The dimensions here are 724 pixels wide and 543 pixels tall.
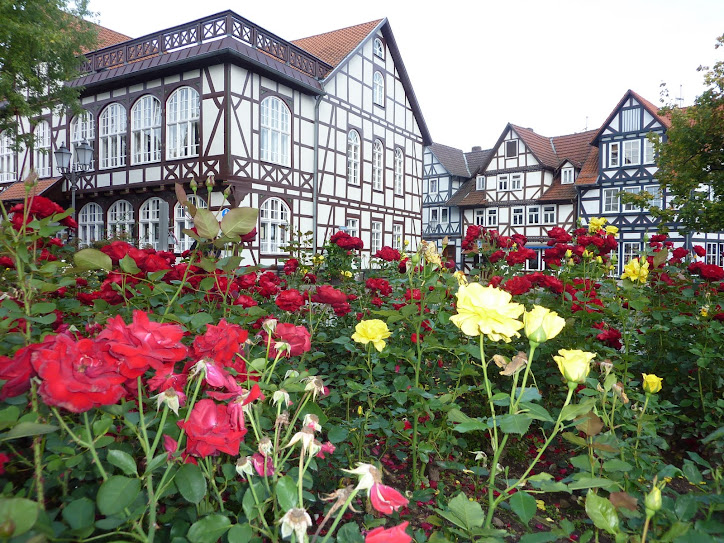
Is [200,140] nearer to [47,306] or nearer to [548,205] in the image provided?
[47,306]

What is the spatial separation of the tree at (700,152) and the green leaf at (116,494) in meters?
12.5

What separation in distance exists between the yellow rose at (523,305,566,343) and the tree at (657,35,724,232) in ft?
38.7

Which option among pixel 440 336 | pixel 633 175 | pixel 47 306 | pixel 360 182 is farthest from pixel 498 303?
pixel 633 175

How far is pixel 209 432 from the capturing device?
724 millimetres

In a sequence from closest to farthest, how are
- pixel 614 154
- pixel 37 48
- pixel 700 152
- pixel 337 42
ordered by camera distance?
pixel 37 48 → pixel 700 152 → pixel 337 42 → pixel 614 154

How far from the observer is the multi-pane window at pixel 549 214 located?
22844 mm

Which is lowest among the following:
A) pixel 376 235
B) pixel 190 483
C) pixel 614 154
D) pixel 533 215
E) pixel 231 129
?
pixel 190 483

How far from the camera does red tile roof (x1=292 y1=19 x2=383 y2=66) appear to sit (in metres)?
15.3

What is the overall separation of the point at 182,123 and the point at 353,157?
5.41m

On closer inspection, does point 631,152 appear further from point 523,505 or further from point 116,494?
point 116,494

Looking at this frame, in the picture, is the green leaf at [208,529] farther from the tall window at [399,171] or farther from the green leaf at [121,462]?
the tall window at [399,171]

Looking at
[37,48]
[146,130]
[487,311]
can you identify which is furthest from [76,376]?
[146,130]

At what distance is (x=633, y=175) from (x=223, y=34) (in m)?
17.2

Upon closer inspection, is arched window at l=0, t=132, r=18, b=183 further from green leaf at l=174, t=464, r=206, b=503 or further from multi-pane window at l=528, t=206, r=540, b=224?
multi-pane window at l=528, t=206, r=540, b=224
